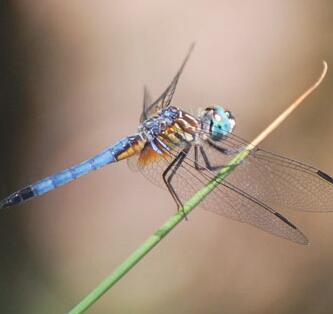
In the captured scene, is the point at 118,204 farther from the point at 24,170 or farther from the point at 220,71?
the point at 220,71

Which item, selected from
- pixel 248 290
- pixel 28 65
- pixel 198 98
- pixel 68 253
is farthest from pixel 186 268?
pixel 28 65

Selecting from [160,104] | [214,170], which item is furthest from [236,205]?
[160,104]

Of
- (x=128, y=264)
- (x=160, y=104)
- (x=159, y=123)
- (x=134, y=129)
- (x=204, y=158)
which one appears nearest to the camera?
(x=128, y=264)

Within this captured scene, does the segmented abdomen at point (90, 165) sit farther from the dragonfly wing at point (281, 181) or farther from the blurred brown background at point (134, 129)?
the blurred brown background at point (134, 129)

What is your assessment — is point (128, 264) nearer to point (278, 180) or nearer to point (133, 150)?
point (278, 180)

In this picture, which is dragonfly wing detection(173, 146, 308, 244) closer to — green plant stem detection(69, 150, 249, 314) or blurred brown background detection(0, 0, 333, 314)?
green plant stem detection(69, 150, 249, 314)

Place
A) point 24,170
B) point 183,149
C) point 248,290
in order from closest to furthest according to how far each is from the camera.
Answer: point 183,149, point 248,290, point 24,170

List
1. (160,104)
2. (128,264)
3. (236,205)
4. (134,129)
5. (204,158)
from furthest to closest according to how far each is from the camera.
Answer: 1. (134,129)
2. (160,104)
3. (204,158)
4. (236,205)
5. (128,264)
